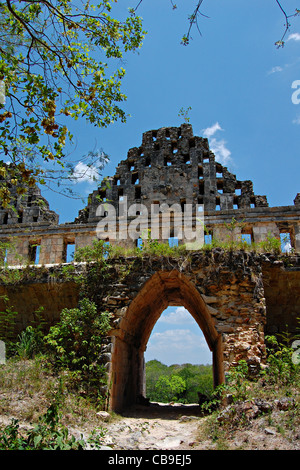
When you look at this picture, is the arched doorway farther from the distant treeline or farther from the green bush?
the distant treeline

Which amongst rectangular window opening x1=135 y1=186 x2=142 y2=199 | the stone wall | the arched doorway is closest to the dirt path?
the arched doorway

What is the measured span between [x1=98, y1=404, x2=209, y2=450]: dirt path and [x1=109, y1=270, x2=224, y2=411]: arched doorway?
629 millimetres

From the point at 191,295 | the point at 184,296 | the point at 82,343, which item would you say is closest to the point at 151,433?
the point at 82,343

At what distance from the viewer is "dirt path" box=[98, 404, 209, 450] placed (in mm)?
5922

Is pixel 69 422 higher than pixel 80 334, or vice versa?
pixel 80 334

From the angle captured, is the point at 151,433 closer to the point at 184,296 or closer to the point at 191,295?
the point at 191,295

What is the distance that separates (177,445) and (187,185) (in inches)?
709

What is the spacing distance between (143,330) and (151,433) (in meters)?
4.12

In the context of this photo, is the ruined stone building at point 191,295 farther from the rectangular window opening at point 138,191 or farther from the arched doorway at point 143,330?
the rectangular window opening at point 138,191

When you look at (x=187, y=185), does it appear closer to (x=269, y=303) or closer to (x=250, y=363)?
(x=269, y=303)

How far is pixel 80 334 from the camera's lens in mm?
8078

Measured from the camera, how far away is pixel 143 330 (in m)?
11.0
